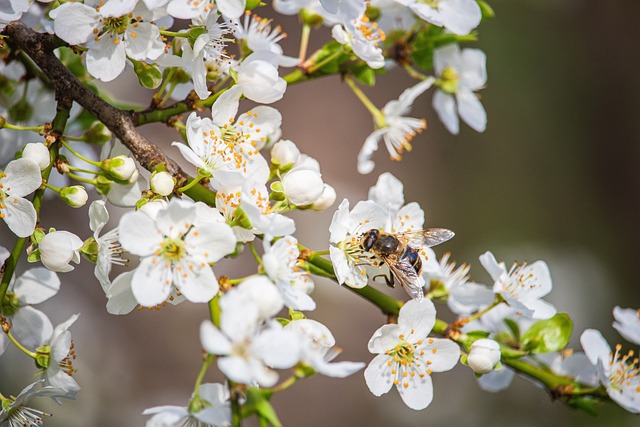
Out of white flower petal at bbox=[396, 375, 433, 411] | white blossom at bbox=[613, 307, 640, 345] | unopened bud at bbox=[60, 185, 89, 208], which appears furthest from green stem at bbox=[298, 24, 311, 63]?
white blossom at bbox=[613, 307, 640, 345]

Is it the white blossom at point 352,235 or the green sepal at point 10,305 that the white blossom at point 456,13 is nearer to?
the white blossom at point 352,235

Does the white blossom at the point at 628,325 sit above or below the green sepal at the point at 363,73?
below

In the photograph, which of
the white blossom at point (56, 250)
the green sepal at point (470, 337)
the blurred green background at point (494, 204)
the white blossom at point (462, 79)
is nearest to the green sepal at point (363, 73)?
the white blossom at point (462, 79)

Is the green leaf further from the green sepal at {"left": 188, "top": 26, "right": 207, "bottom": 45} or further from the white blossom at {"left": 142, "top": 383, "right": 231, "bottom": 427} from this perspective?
the green sepal at {"left": 188, "top": 26, "right": 207, "bottom": 45}

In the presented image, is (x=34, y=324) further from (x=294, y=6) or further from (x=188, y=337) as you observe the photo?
(x=188, y=337)

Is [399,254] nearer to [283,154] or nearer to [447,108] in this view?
[283,154]

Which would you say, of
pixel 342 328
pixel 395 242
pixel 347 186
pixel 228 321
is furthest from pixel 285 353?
pixel 347 186
